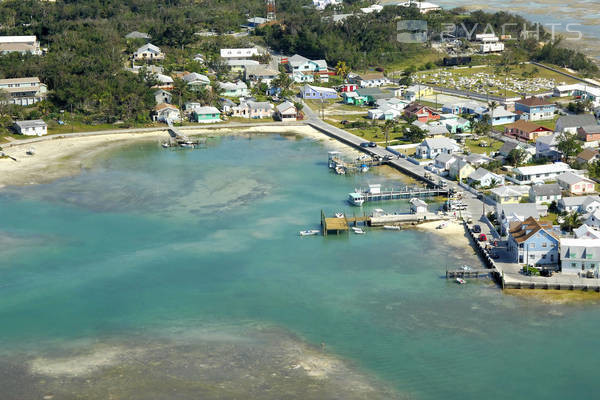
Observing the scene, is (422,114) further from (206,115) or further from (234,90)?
(234,90)

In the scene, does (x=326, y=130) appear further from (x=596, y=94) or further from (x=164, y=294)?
(x=164, y=294)

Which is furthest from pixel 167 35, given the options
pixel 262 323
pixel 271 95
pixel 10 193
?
pixel 262 323

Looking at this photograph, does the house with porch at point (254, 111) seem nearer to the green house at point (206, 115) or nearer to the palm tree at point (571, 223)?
the green house at point (206, 115)

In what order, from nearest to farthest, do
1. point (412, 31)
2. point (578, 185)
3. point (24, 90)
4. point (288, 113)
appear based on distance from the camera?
1. point (578, 185)
2. point (288, 113)
3. point (24, 90)
4. point (412, 31)

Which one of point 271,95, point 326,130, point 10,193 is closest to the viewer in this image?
point 10,193

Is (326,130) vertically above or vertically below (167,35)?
below

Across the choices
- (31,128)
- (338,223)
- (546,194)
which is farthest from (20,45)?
(546,194)

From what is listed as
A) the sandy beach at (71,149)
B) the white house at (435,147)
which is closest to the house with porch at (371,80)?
the sandy beach at (71,149)
